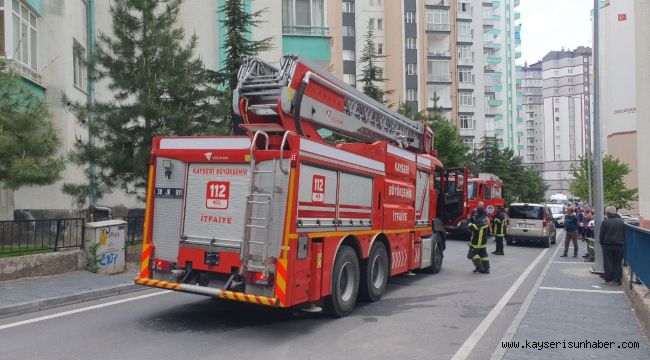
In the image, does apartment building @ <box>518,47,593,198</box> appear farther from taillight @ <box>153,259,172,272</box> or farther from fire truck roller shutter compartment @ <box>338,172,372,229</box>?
taillight @ <box>153,259,172,272</box>

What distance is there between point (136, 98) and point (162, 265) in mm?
6723

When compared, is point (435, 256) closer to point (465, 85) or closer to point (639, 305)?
point (639, 305)

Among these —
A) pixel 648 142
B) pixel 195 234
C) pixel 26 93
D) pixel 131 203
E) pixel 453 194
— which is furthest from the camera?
pixel 131 203

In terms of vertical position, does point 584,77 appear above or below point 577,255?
above

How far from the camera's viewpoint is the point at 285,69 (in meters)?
8.20

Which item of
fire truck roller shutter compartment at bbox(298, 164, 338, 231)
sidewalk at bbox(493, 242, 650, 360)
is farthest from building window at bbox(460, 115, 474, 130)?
fire truck roller shutter compartment at bbox(298, 164, 338, 231)

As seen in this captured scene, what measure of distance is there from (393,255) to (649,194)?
1345 cm

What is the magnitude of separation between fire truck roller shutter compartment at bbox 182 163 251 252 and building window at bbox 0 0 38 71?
841cm

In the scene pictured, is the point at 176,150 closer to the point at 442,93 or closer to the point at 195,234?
the point at 195,234

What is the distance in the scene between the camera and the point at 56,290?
9.38 meters

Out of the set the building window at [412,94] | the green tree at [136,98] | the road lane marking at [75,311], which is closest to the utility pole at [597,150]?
the green tree at [136,98]

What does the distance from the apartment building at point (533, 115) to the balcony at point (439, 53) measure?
264 feet

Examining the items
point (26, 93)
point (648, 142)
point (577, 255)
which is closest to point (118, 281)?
point (26, 93)

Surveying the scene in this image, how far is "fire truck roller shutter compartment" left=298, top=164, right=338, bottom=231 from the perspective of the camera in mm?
7000
